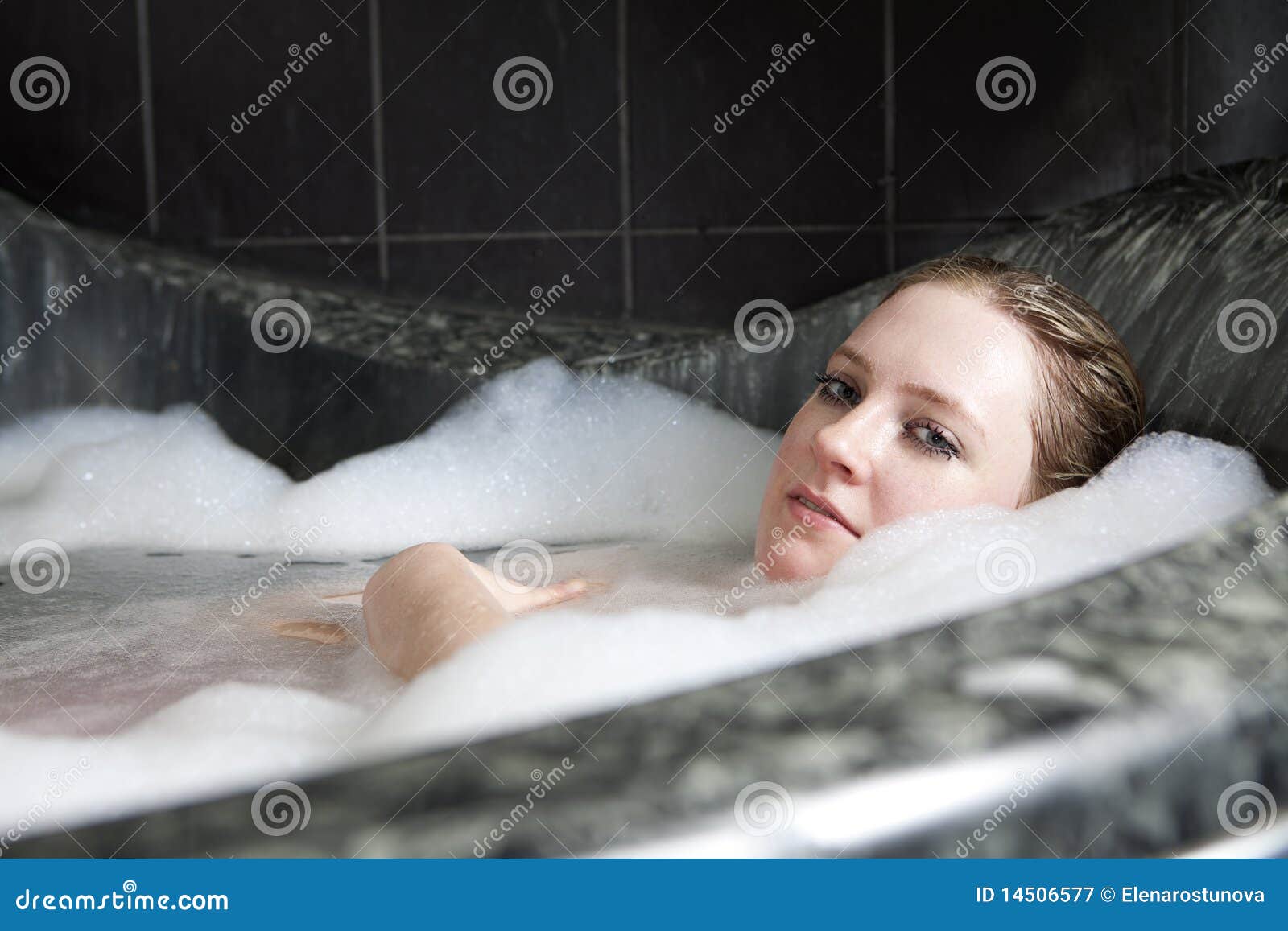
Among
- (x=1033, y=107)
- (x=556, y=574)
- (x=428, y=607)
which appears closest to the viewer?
(x=428, y=607)

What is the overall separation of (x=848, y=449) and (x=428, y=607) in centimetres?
35

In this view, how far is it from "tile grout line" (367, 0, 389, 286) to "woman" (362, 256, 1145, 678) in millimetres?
1137

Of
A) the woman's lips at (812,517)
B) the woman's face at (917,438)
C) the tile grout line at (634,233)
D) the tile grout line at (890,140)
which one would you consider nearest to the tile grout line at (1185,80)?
the tile grout line at (634,233)

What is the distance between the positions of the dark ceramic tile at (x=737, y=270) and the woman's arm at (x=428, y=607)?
1022 mm

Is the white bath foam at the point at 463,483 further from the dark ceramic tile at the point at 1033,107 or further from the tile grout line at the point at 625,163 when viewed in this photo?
the dark ceramic tile at the point at 1033,107

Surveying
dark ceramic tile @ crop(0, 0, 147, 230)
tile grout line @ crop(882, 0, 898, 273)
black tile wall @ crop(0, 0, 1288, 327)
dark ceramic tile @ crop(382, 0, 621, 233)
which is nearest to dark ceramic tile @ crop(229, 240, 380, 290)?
black tile wall @ crop(0, 0, 1288, 327)

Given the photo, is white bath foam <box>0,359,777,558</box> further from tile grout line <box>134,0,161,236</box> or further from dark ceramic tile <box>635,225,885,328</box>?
tile grout line <box>134,0,161,236</box>

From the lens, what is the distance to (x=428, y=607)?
0.85 metres

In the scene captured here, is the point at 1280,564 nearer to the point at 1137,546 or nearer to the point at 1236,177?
the point at 1137,546

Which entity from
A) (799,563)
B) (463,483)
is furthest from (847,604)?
(463,483)

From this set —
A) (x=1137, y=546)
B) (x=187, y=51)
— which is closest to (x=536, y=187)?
(x=187, y=51)

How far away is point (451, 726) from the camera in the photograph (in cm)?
55

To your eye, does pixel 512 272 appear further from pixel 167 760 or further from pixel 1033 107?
pixel 167 760

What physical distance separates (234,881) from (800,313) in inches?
46.1
